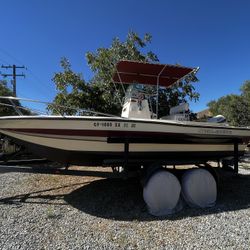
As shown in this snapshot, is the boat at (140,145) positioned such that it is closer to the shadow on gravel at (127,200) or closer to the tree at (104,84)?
the shadow on gravel at (127,200)

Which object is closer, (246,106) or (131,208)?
(131,208)

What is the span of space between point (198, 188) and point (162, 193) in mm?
767

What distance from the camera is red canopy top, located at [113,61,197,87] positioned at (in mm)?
6117

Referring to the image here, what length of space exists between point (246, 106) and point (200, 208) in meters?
26.3

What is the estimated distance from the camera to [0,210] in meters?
4.75

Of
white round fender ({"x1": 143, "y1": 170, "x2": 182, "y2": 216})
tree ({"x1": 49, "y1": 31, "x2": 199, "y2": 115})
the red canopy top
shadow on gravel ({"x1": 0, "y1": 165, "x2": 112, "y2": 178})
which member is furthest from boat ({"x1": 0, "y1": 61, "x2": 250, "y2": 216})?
tree ({"x1": 49, "y1": 31, "x2": 199, "y2": 115})

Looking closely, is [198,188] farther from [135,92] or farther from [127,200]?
[135,92]

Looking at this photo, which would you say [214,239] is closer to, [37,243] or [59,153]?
[37,243]

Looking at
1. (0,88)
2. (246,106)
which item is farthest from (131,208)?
(246,106)

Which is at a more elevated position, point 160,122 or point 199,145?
point 160,122

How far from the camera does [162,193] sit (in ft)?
16.0

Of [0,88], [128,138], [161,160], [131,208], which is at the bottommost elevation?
[131,208]

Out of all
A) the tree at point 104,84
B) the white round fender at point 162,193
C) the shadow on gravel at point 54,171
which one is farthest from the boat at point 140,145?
the tree at point 104,84

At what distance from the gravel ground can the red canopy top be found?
8.00 ft
